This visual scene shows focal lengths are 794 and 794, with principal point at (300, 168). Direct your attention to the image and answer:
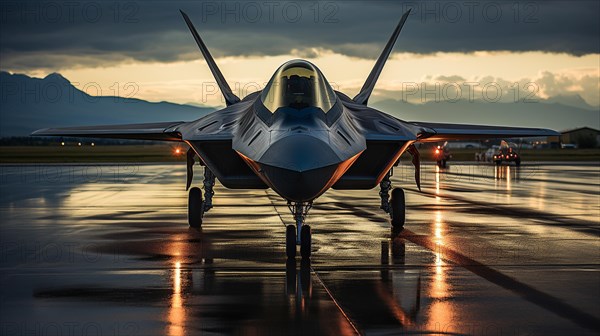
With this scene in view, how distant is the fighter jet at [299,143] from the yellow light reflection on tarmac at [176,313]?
1880 millimetres

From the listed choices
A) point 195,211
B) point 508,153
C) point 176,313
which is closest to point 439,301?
point 176,313

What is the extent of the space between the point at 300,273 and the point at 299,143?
1.54 metres

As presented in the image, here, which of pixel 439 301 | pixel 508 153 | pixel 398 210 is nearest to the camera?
pixel 439 301

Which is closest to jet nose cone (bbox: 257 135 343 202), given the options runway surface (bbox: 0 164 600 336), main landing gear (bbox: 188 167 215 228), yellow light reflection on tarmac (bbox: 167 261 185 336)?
runway surface (bbox: 0 164 600 336)

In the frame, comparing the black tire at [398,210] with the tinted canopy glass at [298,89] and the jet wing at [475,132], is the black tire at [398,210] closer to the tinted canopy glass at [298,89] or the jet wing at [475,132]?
the jet wing at [475,132]

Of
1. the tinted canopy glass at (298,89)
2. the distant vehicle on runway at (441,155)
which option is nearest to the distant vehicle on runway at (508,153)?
the distant vehicle on runway at (441,155)

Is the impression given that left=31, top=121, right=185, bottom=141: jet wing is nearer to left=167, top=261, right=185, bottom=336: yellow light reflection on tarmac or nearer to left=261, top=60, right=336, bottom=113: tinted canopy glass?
left=261, top=60, right=336, bottom=113: tinted canopy glass

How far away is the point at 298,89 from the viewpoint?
10828mm

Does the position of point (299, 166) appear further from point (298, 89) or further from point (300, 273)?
point (298, 89)

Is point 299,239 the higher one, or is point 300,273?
point 299,239

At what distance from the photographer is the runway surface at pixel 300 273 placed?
680 centimetres

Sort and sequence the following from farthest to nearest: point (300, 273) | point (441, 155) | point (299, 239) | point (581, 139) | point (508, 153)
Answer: point (581, 139) < point (508, 153) < point (441, 155) < point (299, 239) < point (300, 273)

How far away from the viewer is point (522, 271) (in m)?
9.37

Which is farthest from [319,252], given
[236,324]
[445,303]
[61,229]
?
[61,229]
